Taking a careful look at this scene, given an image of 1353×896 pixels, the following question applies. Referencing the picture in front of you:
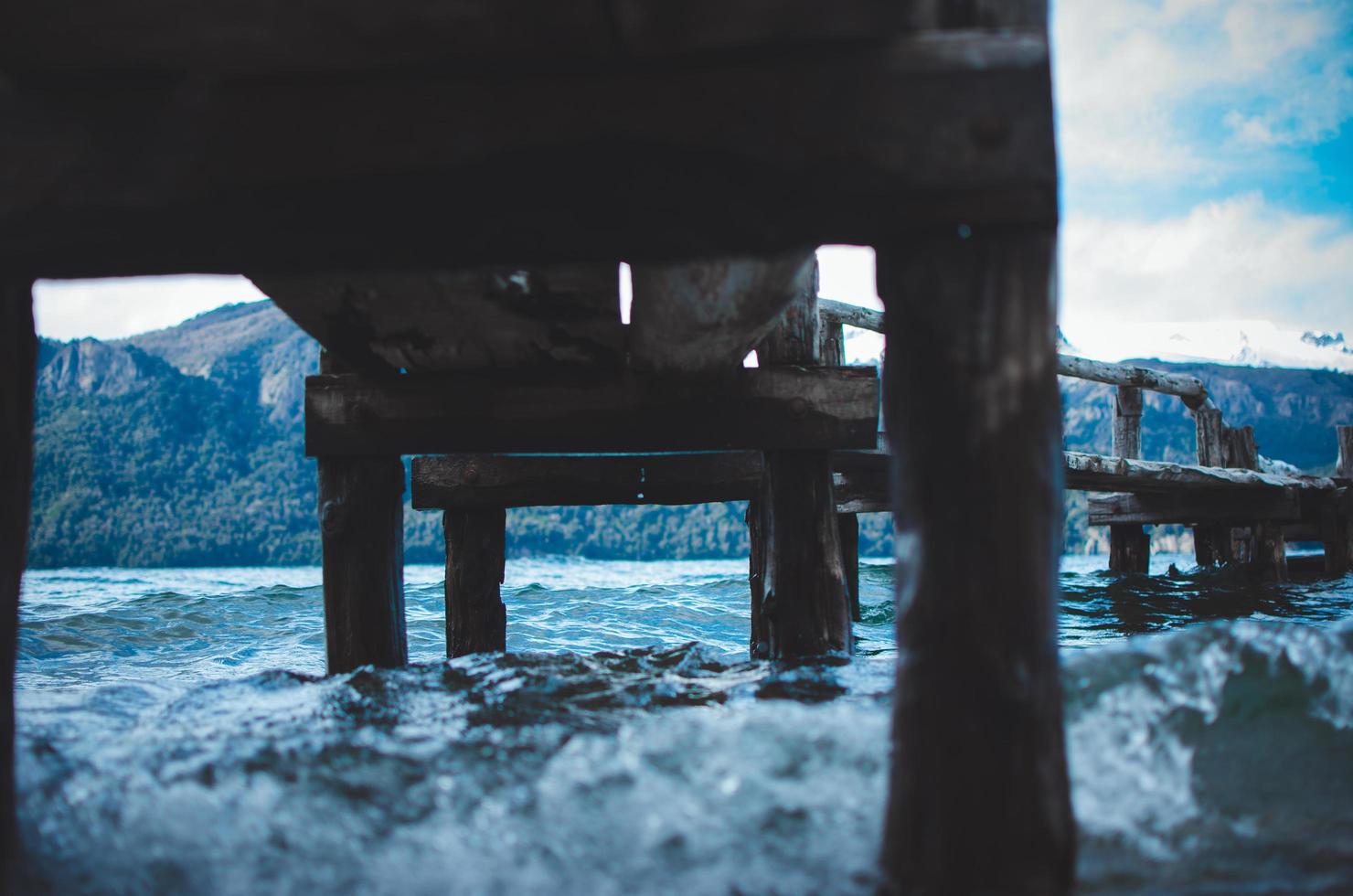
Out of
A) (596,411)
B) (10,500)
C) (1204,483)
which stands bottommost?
(10,500)

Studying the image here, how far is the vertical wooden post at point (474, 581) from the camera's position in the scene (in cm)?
541

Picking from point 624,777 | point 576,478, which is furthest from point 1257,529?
point 624,777

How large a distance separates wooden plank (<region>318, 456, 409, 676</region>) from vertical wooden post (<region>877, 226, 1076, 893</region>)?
259 centimetres

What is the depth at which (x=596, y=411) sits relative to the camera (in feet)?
11.8

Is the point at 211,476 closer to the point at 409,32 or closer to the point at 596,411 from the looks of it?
the point at 596,411

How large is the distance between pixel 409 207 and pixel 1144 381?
9.29 m

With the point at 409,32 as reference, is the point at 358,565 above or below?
below

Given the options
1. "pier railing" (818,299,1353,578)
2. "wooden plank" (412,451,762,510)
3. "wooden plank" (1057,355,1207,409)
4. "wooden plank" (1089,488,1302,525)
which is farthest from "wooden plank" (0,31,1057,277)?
"wooden plank" (1089,488,1302,525)

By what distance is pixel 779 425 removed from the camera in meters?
3.58

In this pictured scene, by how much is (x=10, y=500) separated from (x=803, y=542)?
8.74ft

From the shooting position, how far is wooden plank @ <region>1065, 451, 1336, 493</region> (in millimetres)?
8477

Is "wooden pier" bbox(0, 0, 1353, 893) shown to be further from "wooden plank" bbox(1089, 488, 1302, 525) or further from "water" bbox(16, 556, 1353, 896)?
"wooden plank" bbox(1089, 488, 1302, 525)

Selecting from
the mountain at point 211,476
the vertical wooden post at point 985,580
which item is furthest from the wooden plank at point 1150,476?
the mountain at point 211,476

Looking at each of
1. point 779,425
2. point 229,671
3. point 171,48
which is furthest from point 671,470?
point 229,671
